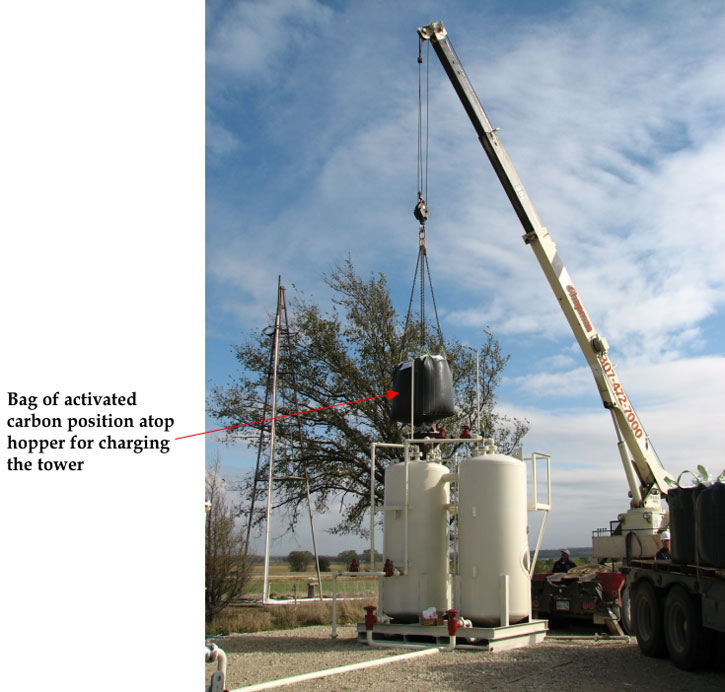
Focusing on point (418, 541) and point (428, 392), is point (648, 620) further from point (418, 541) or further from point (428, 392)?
point (428, 392)

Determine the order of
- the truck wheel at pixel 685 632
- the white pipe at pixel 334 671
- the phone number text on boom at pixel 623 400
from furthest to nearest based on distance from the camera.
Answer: the phone number text on boom at pixel 623 400 < the truck wheel at pixel 685 632 < the white pipe at pixel 334 671

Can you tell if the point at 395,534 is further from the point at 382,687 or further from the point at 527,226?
the point at 527,226

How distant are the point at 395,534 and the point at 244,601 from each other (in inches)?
301

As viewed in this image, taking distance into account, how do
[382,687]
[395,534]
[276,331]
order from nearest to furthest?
[382,687] < [395,534] < [276,331]

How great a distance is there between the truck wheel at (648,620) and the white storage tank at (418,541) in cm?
290

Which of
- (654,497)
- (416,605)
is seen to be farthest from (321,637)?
(654,497)

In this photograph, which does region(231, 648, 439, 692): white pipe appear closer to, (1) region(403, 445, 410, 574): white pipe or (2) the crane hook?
(1) region(403, 445, 410, 574): white pipe

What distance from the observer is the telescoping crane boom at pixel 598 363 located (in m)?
17.0

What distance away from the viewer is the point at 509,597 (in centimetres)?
1211

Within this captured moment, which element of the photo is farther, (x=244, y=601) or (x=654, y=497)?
(x=244, y=601)

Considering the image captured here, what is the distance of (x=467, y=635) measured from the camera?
38.5 ft

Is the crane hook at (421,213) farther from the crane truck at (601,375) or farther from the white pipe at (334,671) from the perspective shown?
the white pipe at (334,671)

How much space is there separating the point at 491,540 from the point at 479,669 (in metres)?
2.46

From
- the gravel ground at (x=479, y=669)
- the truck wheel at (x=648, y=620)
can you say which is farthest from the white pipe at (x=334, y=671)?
the truck wheel at (x=648, y=620)
